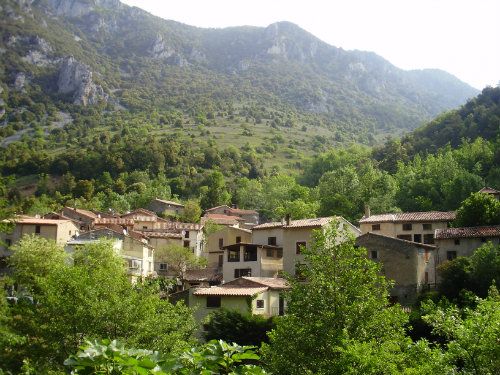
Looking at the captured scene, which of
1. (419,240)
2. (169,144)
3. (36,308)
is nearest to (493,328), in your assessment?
(36,308)

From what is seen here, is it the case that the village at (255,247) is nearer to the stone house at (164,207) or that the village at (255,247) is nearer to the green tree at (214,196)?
the stone house at (164,207)

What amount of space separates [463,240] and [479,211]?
21.0 feet

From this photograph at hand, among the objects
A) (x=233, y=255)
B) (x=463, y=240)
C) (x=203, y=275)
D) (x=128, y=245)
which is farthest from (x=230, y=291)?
(x=128, y=245)

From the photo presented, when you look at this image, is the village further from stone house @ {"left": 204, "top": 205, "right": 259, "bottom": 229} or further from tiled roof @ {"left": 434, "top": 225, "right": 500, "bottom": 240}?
stone house @ {"left": 204, "top": 205, "right": 259, "bottom": 229}

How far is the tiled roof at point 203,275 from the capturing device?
51281 millimetres

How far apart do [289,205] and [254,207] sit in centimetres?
2403

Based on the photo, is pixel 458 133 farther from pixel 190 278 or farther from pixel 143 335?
pixel 143 335

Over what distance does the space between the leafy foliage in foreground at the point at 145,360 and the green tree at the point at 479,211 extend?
143ft

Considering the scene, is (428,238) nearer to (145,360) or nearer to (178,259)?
(178,259)

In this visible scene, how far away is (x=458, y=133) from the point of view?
4161 inches

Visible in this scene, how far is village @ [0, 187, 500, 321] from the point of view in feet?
123

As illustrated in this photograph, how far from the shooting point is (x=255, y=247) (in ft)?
157

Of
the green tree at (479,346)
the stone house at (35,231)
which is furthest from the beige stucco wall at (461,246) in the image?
the stone house at (35,231)

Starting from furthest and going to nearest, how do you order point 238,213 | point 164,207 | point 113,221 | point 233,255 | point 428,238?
1. point 164,207
2. point 238,213
3. point 113,221
4. point 428,238
5. point 233,255
